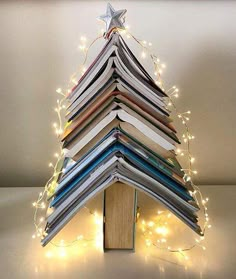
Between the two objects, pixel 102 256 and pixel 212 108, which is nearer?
pixel 102 256

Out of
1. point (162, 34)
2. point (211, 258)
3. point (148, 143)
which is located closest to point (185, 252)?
point (211, 258)

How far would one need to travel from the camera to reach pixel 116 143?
70 centimetres

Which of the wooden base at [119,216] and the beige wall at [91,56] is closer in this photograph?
the wooden base at [119,216]

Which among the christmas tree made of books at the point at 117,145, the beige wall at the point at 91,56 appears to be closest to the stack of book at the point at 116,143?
the christmas tree made of books at the point at 117,145

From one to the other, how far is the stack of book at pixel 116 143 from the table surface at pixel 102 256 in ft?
0.23

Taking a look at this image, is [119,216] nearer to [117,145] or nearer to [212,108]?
[117,145]

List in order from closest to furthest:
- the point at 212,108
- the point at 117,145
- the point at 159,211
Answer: the point at 117,145
the point at 159,211
the point at 212,108

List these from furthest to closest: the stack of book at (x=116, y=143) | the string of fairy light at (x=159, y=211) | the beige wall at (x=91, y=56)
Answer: the beige wall at (x=91, y=56) < the string of fairy light at (x=159, y=211) < the stack of book at (x=116, y=143)

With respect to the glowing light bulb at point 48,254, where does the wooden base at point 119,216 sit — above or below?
above

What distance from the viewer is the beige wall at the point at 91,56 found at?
3.30 ft

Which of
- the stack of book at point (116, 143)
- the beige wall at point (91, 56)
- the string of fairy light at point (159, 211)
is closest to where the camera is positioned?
the stack of book at point (116, 143)

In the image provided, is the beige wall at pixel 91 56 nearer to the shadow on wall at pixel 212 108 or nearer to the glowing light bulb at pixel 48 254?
the shadow on wall at pixel 212 108

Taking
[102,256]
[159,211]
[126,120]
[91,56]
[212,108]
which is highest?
[91,56]

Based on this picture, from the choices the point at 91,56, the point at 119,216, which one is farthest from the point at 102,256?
the point at 91,56
